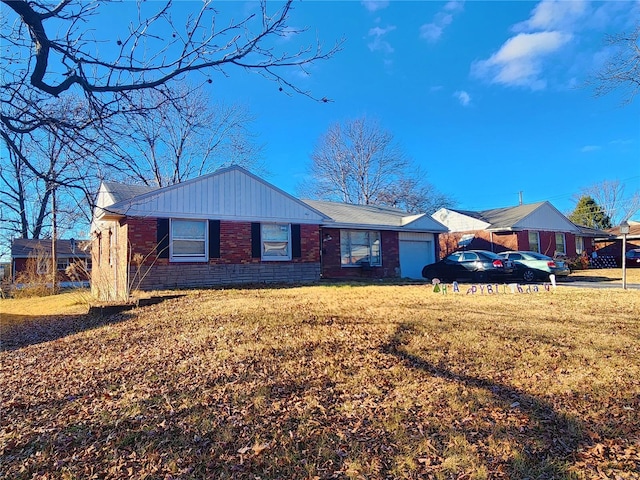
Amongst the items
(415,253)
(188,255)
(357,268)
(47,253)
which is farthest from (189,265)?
(47,253)

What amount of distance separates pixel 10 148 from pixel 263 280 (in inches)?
445

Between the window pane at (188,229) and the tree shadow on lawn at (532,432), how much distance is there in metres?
10.7

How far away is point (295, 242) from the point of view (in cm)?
1538

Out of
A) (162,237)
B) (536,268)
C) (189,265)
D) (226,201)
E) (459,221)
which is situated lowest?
(536,268)

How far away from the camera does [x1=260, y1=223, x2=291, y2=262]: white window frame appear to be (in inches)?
580

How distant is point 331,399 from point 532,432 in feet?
5.78

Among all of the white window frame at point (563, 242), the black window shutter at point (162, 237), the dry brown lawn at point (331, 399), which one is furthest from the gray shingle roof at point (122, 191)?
the white window frame at point (563, 242)

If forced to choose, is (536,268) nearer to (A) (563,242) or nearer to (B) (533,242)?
(B) (533,242)

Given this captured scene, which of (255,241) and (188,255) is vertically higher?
(255,241)

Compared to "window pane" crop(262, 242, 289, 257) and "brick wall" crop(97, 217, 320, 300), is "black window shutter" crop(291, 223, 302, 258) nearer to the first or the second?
"brick wall" crop(97, 217, 320, 300)

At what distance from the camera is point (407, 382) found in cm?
420

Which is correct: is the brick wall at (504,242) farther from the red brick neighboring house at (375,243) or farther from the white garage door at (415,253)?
the white garage door at (415,253)

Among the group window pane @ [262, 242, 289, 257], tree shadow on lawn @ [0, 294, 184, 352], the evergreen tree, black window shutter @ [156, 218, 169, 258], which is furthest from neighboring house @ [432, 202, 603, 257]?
tree shadow on lawn @ [0, 294, 184, 352]

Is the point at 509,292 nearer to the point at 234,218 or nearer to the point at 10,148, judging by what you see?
the point at 234,218
